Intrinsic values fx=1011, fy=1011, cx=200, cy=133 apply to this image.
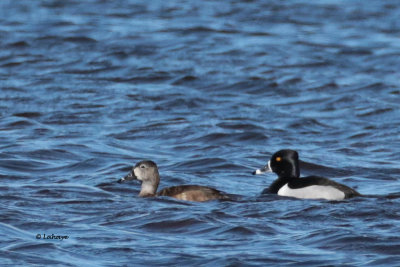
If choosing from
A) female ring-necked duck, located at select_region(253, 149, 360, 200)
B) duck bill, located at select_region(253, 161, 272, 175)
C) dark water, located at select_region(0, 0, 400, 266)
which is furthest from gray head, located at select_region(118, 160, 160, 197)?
duck bill, located at select_region(253, 161, 272, 175)

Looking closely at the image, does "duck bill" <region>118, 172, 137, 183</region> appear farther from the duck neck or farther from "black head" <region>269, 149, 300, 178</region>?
"black head" <region>269, 149, 300, 178</region>

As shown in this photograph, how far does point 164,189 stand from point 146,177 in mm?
291

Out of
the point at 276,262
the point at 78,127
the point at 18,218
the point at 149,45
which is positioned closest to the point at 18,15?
the point at 149,45

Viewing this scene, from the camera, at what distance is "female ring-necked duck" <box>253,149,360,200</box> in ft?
41.3

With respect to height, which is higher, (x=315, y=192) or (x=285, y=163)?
(x=285, y=163)

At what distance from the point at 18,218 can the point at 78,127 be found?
22.2 ft

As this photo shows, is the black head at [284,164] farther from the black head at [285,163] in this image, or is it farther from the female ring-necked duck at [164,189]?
the female ring-necked duck at [164,189]

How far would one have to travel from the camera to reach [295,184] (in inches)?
525

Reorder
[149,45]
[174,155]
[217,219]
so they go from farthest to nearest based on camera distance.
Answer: [149,45]
[174,155]
[217,219]

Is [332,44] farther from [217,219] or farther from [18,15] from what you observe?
[217,219]

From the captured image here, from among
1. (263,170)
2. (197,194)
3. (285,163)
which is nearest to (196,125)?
(263,170)

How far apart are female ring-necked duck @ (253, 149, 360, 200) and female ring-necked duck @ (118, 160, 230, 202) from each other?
1027 mm

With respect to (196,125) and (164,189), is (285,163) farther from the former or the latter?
(196,125)

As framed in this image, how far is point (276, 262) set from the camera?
9.37m
